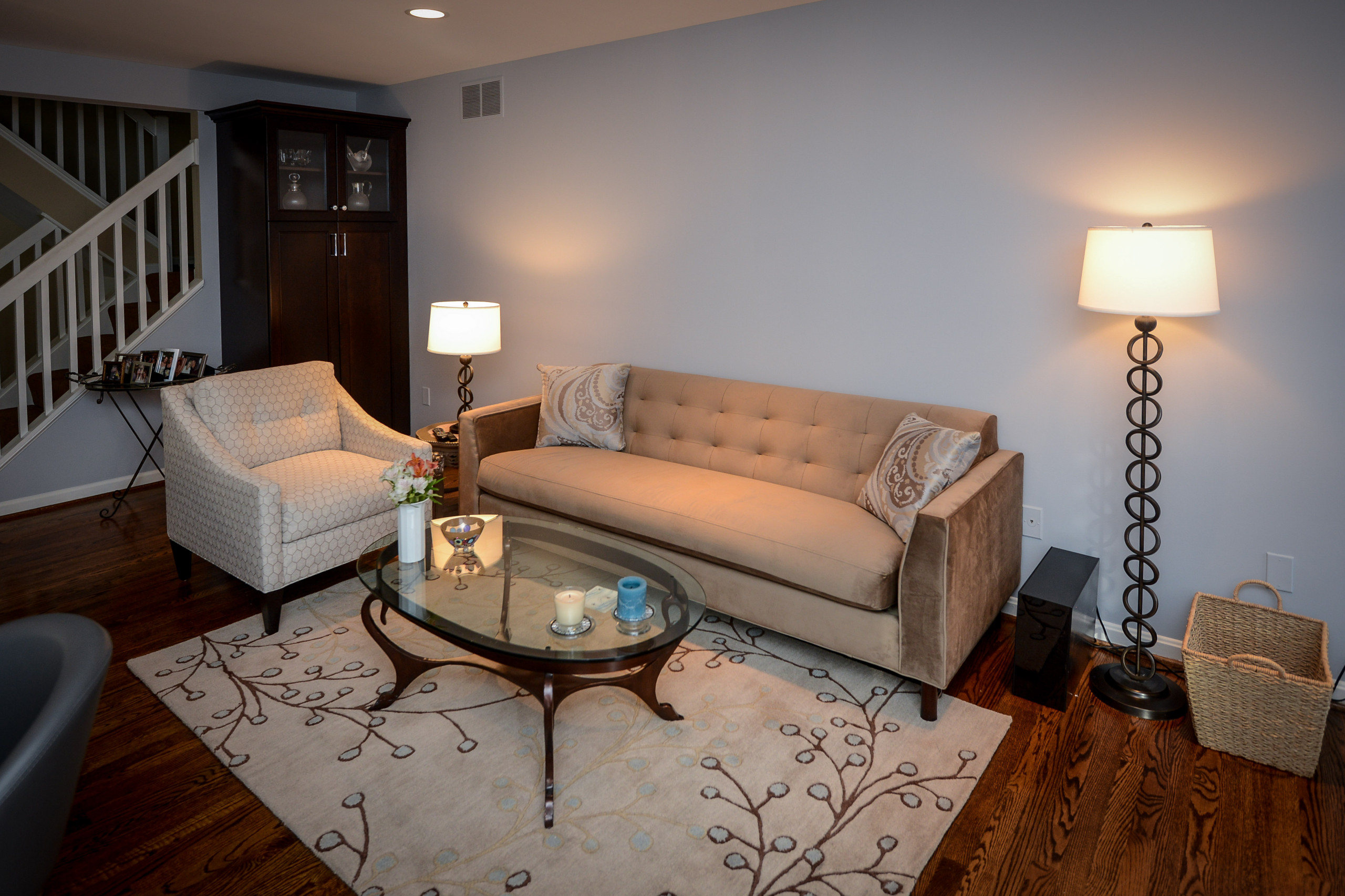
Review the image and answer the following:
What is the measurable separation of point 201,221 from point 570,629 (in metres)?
4.08

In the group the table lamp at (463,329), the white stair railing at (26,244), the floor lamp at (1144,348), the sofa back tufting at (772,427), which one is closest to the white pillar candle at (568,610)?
→ the sofa back tufting at (772,427)

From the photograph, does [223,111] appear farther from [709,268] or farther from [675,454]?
[675,454]

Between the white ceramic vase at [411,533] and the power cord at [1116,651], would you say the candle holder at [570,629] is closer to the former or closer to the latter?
the white ceramic vase at [411,533]

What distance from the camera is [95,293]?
4.54 meters

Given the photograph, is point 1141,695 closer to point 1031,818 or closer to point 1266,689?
point 1266,689

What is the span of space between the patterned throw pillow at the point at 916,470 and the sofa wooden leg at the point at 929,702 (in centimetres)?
48

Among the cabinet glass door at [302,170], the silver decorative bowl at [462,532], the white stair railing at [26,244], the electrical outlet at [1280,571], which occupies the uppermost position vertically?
the cabinet glass door at [302,170]

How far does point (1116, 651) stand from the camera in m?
3.05

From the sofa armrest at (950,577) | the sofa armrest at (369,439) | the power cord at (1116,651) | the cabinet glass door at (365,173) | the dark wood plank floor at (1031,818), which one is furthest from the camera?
the cabinet glass door at (365,173)

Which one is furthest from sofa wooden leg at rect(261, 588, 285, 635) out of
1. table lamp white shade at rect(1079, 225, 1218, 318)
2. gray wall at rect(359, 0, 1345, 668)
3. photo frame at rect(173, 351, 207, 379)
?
table lamp white shade at rect(1079, 225, 1218, 318)

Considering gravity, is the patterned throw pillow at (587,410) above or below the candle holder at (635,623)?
above

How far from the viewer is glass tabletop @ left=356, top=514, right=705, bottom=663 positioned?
221 centimetres

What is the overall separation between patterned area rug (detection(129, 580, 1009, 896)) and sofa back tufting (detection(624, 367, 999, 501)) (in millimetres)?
747

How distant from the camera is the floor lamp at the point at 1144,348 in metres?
2.47
